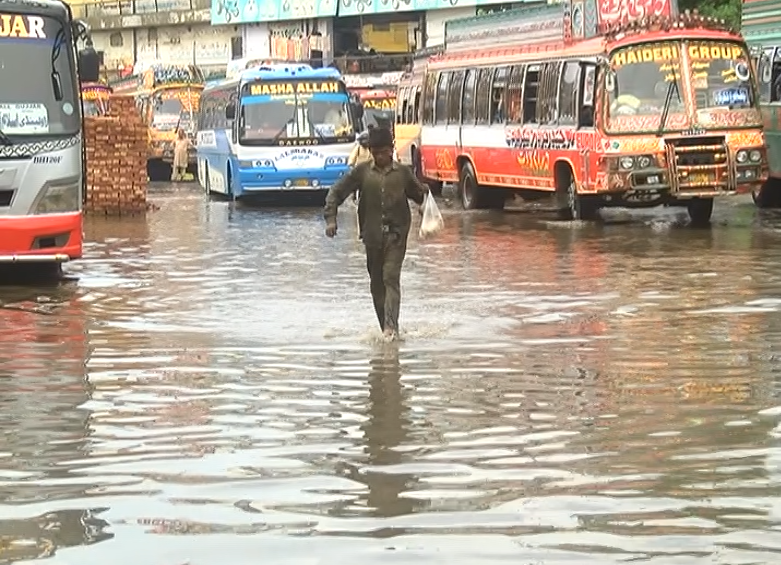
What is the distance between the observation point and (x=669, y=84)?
21.5 m

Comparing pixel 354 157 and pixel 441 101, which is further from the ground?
pixel 441 101

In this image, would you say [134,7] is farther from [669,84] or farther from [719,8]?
[669,84]

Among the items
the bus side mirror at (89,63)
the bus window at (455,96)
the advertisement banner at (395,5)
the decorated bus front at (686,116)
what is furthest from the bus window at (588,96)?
the advertisement banner at (395,5)

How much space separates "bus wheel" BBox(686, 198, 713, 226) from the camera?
2278 centimetres

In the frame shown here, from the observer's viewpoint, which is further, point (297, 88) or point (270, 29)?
point (270, 29)

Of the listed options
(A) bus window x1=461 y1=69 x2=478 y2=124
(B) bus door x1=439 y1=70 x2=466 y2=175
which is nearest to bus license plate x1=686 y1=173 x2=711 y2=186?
(A) bus window x1=461 y1=69 x2=478 y2=124

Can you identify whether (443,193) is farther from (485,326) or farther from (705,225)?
(485,326)

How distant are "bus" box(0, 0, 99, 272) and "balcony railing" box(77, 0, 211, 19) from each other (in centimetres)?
6054

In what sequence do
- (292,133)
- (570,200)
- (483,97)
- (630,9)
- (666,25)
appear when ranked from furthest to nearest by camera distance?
(292,133) < (483,97) < (630,9) < (570,200) < (666,25)

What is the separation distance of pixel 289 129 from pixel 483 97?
4575 millimetres

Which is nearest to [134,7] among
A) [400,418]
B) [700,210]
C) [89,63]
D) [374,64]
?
[374,64]

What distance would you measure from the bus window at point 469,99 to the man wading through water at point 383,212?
52.5 feet

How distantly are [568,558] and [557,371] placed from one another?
4.32 meters

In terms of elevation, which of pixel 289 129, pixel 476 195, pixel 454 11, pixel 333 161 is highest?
pixel 454 11
